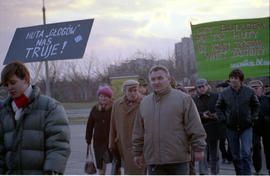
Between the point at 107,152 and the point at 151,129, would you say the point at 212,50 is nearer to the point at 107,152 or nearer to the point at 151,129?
the point at 107,152

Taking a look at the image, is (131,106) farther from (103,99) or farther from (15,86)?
(15,86)

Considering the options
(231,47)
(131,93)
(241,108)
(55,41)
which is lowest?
(241,108)

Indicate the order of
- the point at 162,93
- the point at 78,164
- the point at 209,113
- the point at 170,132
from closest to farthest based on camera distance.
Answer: the point at 170,132 < the point at 162,93 < the point at 209,113 < the point at 78,164

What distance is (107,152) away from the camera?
6840 mm

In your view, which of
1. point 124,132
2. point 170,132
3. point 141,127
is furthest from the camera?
point 124,132

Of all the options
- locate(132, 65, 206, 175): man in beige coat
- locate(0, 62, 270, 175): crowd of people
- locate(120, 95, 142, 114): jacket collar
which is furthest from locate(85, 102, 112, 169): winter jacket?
locate(132, 65, 206, 175): man in beige coat

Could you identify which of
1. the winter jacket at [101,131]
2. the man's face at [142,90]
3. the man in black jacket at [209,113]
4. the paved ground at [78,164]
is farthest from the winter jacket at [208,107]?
the winter jacket at [101,131]

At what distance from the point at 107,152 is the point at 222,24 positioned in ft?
16.4

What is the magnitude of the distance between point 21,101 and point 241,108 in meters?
4.17

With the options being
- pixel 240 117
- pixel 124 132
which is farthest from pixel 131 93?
pixel 240 117

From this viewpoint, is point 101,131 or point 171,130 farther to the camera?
point 101,131

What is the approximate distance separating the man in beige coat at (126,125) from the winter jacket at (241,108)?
1.79 metres

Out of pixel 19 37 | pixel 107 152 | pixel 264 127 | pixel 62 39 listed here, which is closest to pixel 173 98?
pixel 107 152

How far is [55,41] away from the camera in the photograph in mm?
10398
